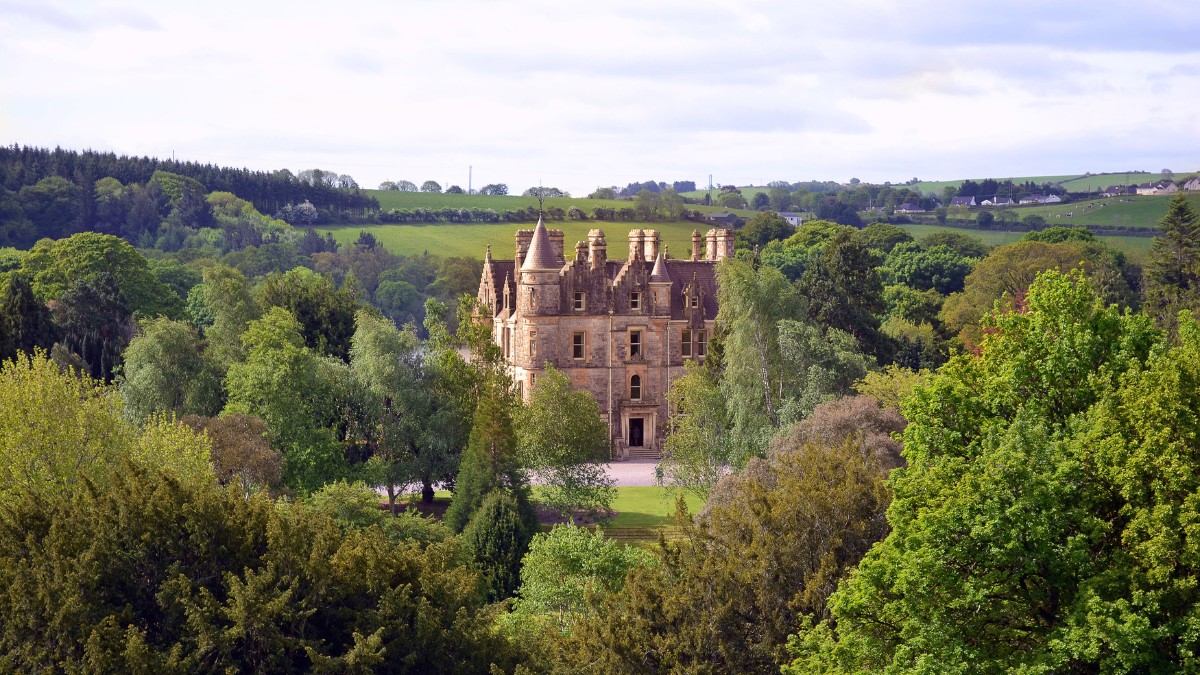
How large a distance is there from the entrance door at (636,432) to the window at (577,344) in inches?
187

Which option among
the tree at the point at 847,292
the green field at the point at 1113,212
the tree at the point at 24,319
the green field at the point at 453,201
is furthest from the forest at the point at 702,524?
the green field at the point at 1113,212

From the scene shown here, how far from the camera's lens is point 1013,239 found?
164625 mm

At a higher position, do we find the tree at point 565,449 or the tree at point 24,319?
the tree at point 24,319

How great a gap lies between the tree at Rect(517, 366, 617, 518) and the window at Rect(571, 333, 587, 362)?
1389 centimetres

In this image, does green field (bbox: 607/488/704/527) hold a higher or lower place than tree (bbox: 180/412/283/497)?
lower

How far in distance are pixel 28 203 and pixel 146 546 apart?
391ft

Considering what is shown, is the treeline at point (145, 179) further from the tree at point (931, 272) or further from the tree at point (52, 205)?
the tree at point (931, 272)

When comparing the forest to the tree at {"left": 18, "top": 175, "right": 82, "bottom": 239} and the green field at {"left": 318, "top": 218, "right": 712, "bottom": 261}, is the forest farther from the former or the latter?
the tree at {"left": 18, "top": 175, "right": 82, "bottom": 239}

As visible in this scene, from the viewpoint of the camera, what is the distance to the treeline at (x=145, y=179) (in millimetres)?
144500

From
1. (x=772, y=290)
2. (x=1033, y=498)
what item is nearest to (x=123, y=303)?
(x=772, y=290)

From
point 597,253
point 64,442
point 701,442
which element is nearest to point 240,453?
point 64,442

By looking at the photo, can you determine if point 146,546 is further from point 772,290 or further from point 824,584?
point 772,290

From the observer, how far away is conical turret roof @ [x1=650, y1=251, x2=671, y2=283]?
78188 mm

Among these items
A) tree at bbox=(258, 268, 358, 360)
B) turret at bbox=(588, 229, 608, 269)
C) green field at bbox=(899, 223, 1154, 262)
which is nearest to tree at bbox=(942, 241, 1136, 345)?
green field at bbox=(899, 223, 1154, 262)
